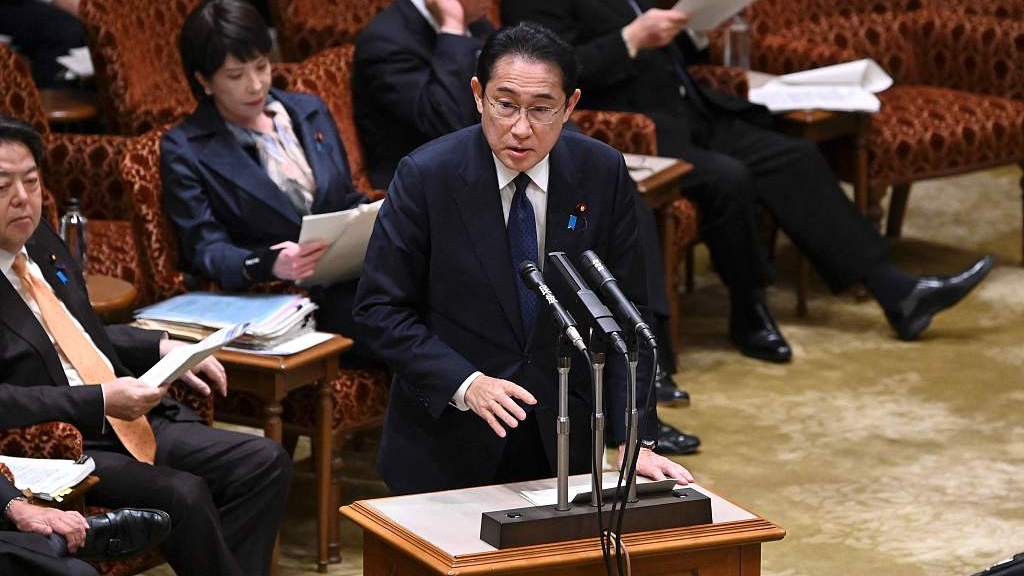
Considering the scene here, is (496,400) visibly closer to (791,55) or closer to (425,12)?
(425,12)

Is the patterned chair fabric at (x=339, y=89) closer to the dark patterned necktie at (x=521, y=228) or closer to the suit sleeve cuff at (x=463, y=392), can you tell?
the dark patterned necktie at (x=521, y=228)

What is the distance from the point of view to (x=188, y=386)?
398 cm

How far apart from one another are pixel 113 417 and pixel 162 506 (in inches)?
9.6

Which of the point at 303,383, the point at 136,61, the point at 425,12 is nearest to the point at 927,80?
the point at 425,12

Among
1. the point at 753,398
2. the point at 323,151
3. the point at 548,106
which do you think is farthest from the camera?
the point at 753,398

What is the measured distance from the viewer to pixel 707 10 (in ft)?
18.9

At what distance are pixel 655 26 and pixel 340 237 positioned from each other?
1.79 metres

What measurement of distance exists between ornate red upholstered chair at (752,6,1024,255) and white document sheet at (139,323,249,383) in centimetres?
357

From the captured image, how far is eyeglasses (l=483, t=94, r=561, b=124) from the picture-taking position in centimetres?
308

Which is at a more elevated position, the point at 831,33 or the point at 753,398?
the point at 831,33

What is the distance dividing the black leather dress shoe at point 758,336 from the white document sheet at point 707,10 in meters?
1.01

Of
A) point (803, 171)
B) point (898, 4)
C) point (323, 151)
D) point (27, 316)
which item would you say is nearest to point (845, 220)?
point (803, 171)

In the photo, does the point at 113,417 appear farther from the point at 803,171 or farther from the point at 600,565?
the point at 803,171

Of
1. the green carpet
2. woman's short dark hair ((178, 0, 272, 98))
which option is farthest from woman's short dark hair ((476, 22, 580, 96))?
the green carpet
